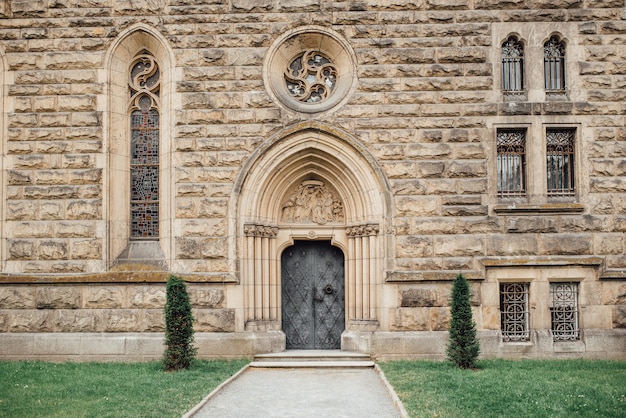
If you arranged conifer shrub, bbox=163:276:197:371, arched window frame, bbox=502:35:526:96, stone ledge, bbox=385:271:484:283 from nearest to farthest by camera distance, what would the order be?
conifer shrub, bbox=163:276:197:371 → stone ledge, bbox=385:271:484:283 → arched window frame, bbox=502:35:526:96

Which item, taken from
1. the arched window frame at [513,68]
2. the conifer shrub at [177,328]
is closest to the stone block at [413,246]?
the arched window frame at [513,68]

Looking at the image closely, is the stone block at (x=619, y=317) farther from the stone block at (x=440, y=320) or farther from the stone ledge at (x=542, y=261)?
the stone block at (x=440, y=320)

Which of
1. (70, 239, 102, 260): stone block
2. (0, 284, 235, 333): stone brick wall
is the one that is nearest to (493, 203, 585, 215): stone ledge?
(0, 284, 235, 333): stone brick wall

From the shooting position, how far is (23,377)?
1249 centimetres

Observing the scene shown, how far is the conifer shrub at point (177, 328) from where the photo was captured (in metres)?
13.0

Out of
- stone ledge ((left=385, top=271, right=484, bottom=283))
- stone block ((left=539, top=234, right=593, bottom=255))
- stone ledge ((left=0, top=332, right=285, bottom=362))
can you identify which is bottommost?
stone ledge ((left=0, top=332, right=285, bottom=362))

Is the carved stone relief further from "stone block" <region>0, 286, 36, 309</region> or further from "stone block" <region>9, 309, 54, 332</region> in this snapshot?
"stone block" <region>0, 286, 36, 309</region>

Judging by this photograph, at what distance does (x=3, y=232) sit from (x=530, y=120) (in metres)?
11.7

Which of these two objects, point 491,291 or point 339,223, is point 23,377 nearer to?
point 339,223

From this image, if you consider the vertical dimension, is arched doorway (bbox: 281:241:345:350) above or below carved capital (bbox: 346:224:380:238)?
below

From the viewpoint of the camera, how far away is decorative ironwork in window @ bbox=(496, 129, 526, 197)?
1525 centimetres

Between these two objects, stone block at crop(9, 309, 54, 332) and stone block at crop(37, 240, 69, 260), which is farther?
stone block at crop(37, 240, 69, 260)

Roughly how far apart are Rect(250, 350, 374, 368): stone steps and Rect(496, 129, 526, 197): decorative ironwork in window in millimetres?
4883

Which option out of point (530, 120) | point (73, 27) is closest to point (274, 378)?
point (530, 120)
